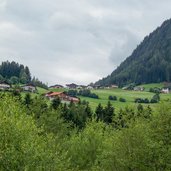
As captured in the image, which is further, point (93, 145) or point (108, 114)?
point (108, 114)

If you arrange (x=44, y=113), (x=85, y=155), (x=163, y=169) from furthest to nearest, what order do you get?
(x=44, y=113)
(x=85, y=155)
(x=163, y=169)

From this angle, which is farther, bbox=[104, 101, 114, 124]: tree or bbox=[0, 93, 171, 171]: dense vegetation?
bbox=[104, 101, 114, 124]: tree

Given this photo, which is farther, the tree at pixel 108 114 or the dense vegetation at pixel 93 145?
the tree at pixel 108 114

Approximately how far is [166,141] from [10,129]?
72.9ft

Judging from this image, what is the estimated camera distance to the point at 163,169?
5709cm

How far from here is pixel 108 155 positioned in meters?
63.3

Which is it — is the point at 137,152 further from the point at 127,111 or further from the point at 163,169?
the point at 127,111

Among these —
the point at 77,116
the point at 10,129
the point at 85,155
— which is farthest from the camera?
the point at 77,116

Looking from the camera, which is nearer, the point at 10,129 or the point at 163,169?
the point at 10,129

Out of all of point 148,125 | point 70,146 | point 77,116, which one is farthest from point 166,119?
point 77,116

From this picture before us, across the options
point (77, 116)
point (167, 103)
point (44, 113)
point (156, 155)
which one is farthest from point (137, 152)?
point (77, 116)

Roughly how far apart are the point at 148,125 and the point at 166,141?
439cm

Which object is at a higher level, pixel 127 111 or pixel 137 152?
pixel 127 111

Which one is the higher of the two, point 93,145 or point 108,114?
point 108,114
